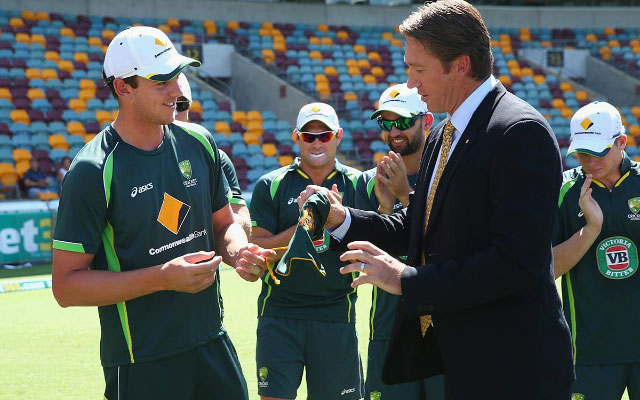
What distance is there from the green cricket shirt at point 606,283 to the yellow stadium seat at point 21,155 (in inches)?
621

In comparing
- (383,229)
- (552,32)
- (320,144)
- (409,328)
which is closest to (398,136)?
(320,144)

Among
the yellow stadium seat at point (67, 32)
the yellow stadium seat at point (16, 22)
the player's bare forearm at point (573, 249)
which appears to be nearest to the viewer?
the player's bare forearm at point (573, 249)

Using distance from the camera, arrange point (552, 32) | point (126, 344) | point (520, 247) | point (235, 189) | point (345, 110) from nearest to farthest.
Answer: point (520, 247), point (126, 344), point (235, 189), point (345, 110), point (552, 32)

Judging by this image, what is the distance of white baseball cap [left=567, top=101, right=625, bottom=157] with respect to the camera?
464 centimetres

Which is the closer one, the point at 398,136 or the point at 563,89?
the point at 398,136

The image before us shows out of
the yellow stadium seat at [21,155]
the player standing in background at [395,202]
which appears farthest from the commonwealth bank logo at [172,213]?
the yellow stadium seat at [21,155]

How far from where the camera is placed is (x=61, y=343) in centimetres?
900

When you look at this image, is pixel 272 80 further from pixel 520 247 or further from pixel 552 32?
pixel 520 247

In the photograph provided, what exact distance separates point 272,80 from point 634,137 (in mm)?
12326

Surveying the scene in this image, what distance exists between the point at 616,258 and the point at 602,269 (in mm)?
110

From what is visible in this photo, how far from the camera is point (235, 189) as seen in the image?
4.59 m

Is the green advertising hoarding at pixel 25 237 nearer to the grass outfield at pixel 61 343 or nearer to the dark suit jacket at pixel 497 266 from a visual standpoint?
the grass outfield at pixel 61 343

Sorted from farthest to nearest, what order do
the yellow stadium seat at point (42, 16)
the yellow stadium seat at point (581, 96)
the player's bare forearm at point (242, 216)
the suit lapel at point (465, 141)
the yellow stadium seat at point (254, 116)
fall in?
1. the yellow stadium seat at point (581, 96)
2. the yellow stadium seat at point (42, 16)
3. the yellow stadium seat at point (254, 116)
4. the player's bare forearm at point (242, 216)
5. the suit lapel at point (465, 141)

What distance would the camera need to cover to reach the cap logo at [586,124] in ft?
15.4
